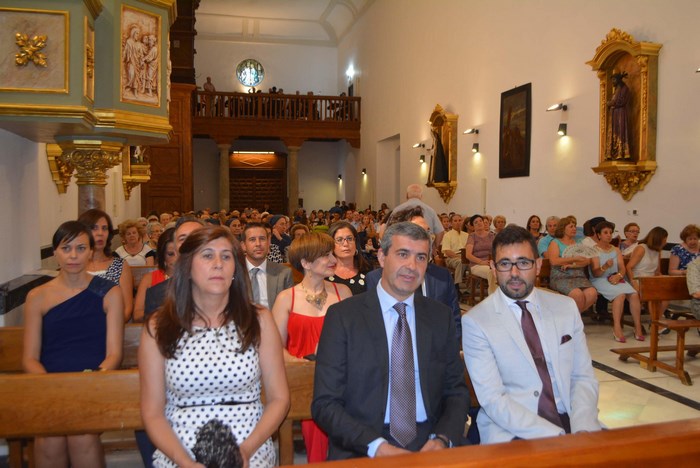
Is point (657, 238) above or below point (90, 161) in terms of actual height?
below

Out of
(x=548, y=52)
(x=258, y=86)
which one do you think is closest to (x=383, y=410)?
(x=548, y=52)

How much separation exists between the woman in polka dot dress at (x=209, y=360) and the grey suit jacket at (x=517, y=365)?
90cm

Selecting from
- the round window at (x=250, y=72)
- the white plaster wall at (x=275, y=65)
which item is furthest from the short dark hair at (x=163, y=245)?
the round window at (x=250, y=72)

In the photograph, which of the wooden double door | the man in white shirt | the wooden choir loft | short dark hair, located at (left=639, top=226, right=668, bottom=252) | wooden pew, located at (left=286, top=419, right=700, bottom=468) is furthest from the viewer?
the wooden double door

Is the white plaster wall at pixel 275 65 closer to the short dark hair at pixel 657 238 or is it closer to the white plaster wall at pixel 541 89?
the white plaster wall at pixel 541 89

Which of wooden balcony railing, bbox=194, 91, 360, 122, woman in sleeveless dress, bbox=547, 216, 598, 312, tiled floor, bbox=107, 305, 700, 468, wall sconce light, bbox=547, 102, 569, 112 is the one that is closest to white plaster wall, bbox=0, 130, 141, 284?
tiled floor, bbox=107, 305, 700, 468

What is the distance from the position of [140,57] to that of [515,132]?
27.9ft

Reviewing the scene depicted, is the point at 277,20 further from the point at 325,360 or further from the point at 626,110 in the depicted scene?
the point at 325,360

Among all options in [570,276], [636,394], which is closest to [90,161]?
[636,394]

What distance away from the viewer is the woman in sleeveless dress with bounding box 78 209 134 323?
4.39 metres

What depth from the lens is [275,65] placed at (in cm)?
2636

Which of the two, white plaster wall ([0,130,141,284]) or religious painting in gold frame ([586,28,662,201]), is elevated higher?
religious painting in gold frame ([586,28,662,201])

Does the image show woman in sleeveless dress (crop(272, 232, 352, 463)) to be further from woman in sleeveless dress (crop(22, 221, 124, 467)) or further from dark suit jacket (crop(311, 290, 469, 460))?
dark suit jacket (crop(311, 290, 469, 460))

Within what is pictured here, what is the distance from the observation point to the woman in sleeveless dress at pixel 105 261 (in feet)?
14.4
